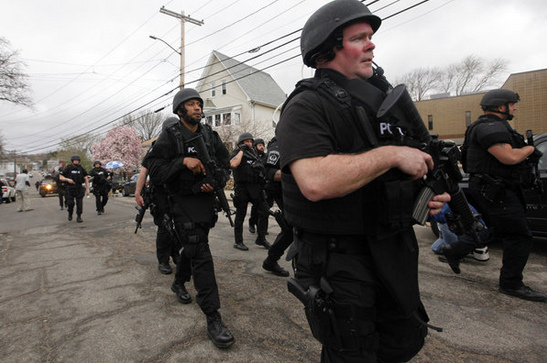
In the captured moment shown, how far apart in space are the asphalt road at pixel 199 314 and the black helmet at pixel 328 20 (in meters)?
2.03

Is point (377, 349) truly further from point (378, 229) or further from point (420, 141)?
point (420, 141)

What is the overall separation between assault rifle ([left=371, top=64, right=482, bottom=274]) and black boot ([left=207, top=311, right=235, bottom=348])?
176 cm

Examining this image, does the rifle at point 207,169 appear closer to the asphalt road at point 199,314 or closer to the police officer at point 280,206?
the police officer at point 280,206

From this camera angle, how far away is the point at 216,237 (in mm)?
6145

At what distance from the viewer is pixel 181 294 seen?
10.5ft

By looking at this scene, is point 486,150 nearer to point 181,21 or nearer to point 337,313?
point 337,313

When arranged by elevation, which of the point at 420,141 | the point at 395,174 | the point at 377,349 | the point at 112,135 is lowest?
the point at 377,349

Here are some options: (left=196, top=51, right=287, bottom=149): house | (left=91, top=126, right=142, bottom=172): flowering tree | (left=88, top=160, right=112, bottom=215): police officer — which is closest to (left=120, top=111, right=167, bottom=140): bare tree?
(left=91, top=126, right=142, bottom=172): flowering tree

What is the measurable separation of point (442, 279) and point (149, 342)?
323 cm

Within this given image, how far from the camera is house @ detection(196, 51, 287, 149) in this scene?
2789 cm

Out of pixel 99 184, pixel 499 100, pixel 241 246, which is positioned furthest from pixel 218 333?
pixel 99 184

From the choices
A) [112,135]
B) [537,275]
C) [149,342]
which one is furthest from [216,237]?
[112,135]

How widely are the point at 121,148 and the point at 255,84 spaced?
24001 millimetres

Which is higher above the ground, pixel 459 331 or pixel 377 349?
pixel 377 349
